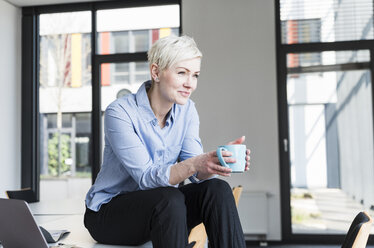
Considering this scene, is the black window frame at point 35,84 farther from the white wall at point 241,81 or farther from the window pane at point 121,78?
the white wall at point 241,81

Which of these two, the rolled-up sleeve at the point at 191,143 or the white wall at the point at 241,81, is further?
the white wall at the point at 241,81

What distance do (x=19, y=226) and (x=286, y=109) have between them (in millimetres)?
4151

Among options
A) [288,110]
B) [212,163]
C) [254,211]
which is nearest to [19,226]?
[212,163]

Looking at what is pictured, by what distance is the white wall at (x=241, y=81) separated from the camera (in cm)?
494

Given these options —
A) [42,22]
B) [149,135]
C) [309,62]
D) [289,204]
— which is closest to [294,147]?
[289,204]

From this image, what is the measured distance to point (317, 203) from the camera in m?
4.90

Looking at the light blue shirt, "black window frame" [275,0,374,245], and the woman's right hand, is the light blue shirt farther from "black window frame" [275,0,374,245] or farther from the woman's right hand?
"black window frame" [275,0,374,245]

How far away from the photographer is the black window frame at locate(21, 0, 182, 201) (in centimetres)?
533

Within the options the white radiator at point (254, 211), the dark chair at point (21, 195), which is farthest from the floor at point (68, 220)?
the white radiator at point (254, 211)

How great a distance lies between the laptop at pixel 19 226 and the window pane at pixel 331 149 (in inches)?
162

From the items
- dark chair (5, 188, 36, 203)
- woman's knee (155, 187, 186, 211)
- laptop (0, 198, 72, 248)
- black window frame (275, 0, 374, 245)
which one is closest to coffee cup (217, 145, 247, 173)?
woman's knee (155, 187, 186, 211)

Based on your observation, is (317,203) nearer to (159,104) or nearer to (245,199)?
(245,199)

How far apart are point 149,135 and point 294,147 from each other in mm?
3750

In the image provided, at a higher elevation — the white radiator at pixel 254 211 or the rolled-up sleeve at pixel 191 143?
the rolled-up sleeve at pixel 191 143
